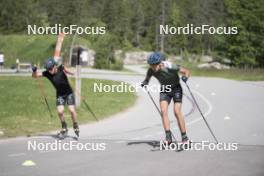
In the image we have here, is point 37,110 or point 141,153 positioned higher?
point 141,153

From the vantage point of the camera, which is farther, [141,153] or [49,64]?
[49,64]

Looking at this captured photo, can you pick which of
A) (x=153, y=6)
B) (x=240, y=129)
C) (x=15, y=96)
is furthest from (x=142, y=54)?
(x=240, y=129)

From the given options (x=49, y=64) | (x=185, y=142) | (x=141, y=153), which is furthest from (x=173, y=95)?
(x=49, y=64)

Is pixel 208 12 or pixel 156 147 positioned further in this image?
pixel 208 12

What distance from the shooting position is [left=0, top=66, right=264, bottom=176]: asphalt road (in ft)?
28.8

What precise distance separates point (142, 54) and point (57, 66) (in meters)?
84.3

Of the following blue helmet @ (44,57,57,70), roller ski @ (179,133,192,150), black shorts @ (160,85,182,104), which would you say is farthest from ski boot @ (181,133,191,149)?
blue helmet @ (44,57,57,70)

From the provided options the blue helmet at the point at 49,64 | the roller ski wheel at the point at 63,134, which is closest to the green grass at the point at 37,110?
the roller ski wheel at the point at 63,134

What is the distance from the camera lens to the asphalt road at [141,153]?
8766 millimetres

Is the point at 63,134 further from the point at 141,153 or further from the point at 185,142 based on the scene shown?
the point at 185,142

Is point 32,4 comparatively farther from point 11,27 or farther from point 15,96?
point 15,96

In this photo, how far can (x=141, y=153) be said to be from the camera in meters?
10.4

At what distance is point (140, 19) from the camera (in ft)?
394

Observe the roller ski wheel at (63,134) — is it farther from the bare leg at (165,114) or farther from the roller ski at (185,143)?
the roller ski at (185,143)
